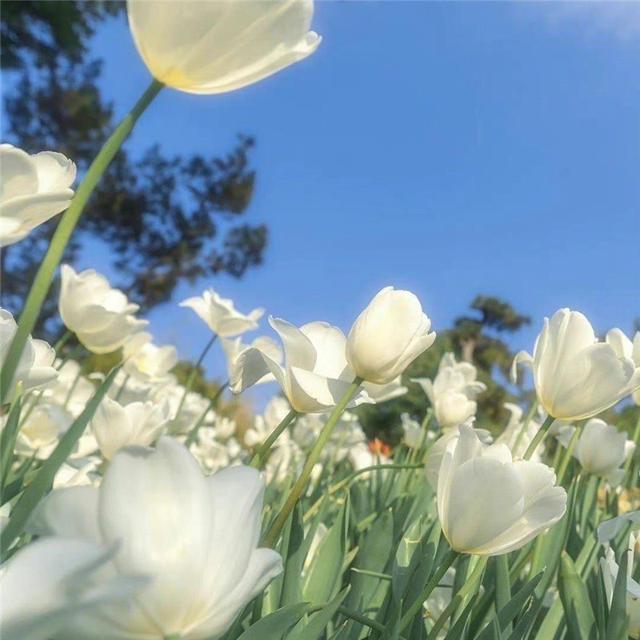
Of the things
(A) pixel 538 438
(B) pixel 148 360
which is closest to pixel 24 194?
(A) pixel 538 438

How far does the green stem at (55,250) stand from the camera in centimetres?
44

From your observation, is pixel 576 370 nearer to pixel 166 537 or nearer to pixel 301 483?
pixel 301 483

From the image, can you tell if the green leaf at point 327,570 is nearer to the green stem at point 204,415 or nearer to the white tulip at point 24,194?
the green stem at point 204,415

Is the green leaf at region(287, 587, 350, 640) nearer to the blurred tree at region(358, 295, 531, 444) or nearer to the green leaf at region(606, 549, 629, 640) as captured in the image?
the green leaf at region(606, 549, 629, 640)

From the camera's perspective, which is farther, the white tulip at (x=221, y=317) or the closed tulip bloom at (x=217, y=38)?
the white tulip at (x=221, y=317)

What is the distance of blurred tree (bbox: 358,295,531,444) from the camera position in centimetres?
812

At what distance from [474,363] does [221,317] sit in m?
13.7

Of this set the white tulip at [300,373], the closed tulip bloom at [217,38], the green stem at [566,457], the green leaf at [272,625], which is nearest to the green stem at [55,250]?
the closed tulip bloom at [217,38]

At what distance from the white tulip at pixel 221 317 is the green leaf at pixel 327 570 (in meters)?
0.86

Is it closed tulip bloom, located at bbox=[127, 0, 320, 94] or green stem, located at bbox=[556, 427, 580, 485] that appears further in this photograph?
green stem, located at bbox=[556, 427, 580, 485]

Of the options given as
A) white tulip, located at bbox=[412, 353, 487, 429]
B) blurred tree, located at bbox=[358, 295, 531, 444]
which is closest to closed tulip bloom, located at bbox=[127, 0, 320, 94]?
white tulip, located at bbox=[412, 353, 487, 429]

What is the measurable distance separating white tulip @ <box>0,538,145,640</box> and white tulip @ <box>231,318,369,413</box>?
401mm

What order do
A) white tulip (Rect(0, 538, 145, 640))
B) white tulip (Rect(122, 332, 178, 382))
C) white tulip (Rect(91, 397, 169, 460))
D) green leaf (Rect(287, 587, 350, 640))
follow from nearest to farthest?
white tulip (Rect(0, 538, 145, 640)) → green leaf (Rect(287, 587, 350, 640)) → white tulip (Rect(91, 397, 169, 460)) → white tulip (Rect(122, 332, 178, 382))

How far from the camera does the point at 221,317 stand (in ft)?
5.88
